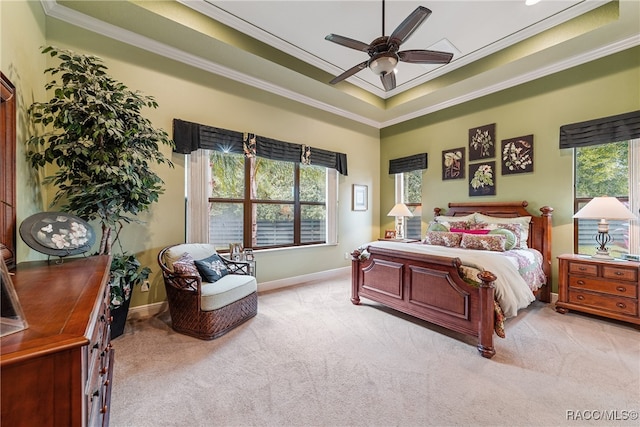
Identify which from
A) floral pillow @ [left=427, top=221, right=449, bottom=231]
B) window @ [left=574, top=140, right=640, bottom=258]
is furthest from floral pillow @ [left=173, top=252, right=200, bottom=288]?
window @ [left=574, top=140, right=640, bottom=258]

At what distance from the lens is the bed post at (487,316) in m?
2.30

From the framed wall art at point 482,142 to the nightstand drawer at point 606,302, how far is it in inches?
86.1

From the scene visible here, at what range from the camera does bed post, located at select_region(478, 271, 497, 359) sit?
7.54ft

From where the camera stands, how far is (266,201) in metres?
4.27

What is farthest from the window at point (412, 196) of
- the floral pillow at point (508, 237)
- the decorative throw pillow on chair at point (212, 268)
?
the decorative throw pillow on chair at point (212, 268)

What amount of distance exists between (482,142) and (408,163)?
131 cm

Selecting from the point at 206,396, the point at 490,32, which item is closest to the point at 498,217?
the point at 490,32

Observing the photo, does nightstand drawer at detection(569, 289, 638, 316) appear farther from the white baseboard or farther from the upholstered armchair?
the upholstered armchair

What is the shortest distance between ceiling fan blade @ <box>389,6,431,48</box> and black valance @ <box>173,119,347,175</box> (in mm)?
2247

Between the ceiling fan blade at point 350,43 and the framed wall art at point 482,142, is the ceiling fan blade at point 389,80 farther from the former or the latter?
the framed wall art at point 482,142

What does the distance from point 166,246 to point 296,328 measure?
1.84m

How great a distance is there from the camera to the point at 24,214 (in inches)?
81.9

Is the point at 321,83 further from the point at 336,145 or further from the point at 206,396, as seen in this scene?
the point at 206,396

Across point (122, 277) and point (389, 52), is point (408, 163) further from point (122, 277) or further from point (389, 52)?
point (122, 277)
